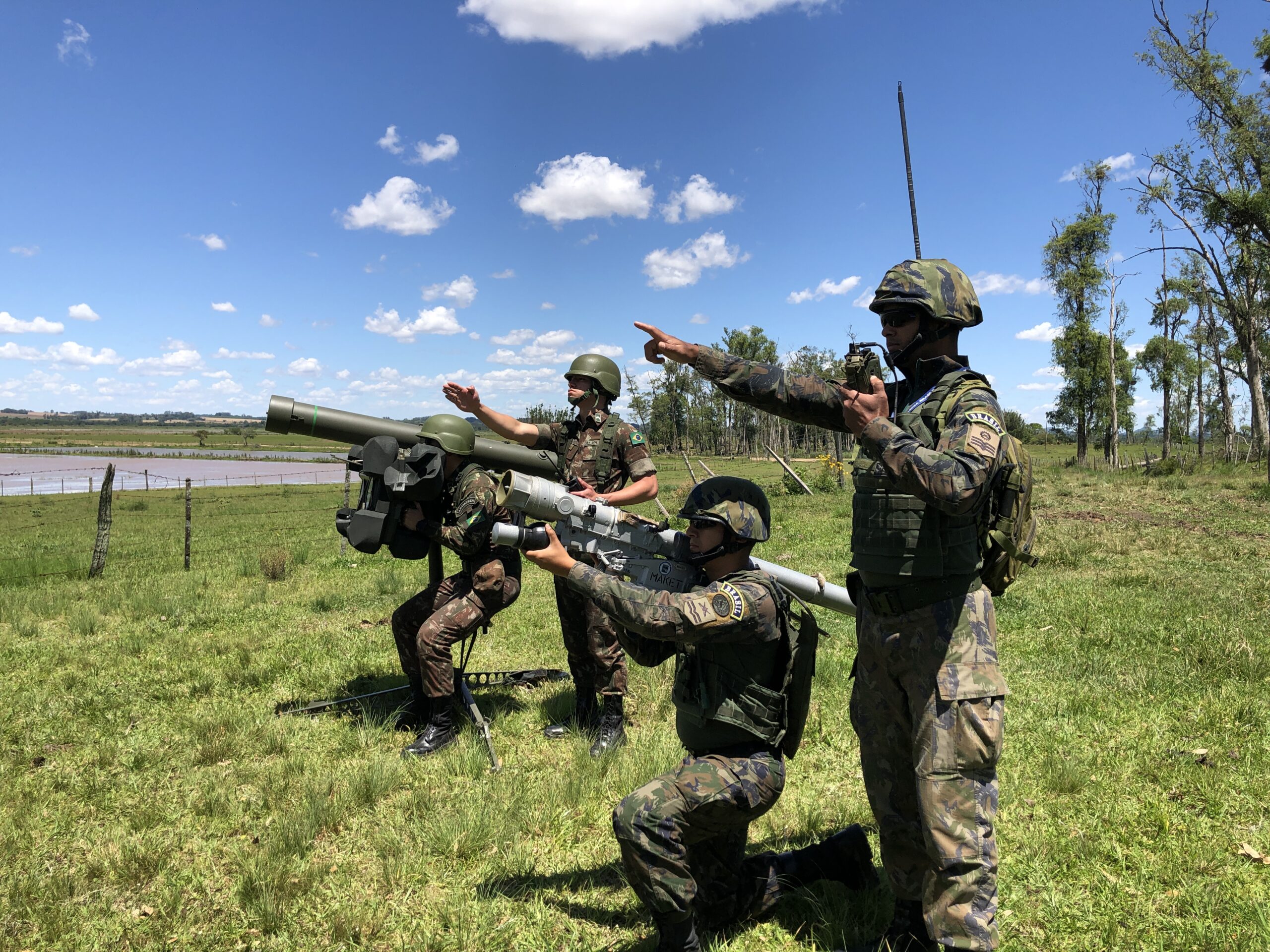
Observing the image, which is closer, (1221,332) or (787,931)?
(787,931)

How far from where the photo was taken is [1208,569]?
10.1 m

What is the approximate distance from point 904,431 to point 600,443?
296cm

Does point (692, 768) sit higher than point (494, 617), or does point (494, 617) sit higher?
point (692, 768)

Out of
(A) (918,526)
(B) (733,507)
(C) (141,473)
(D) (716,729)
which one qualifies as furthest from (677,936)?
(C) (141,473)

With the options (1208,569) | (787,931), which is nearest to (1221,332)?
(1208,569)

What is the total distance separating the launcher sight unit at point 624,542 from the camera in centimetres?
330

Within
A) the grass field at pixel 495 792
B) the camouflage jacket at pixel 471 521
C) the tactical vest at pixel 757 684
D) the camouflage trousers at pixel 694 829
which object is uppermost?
the camouflage jacket at pixel 471 521

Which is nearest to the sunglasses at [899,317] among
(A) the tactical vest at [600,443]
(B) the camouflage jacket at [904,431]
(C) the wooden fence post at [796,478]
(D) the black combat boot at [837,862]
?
(B) the camouflage jacket at [904,431]

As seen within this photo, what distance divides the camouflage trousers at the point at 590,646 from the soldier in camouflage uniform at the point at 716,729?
1.81m

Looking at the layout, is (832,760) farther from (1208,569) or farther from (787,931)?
(1208,569)

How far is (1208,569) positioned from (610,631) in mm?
9568

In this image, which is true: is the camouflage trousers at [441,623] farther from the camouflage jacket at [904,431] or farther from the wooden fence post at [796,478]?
the wooden fence post at [796,478]

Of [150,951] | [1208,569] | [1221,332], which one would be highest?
[1221,332]

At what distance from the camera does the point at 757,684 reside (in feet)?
9.87
